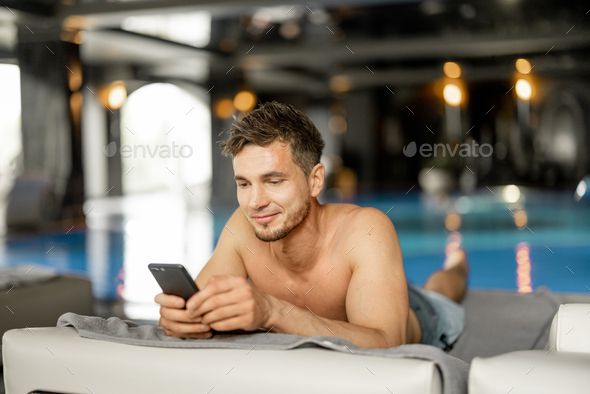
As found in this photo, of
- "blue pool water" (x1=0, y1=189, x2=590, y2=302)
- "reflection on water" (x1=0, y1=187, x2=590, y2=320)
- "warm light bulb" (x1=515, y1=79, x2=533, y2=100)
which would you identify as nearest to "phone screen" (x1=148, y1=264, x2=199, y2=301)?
"reflection on water" (x1=0, y1=187, x2=590, y2=320)

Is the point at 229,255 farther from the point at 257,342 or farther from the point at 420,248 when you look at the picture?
the point at 420,248

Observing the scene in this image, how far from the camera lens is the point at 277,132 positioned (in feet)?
4.10

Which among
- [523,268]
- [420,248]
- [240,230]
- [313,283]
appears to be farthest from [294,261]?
[420,248]

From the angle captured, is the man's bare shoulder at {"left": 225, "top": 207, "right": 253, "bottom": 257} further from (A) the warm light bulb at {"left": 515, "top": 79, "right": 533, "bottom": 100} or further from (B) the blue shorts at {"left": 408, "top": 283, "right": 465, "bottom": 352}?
(A) the warm light bulb at {"left": 515, "top": 79, "right": 533, "bottom": 100}

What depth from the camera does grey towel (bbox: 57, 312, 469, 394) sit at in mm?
783

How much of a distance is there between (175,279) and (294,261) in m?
0.61

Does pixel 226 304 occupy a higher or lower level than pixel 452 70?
lower

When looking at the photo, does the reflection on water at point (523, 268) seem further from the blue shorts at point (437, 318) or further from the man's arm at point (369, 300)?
the man's arm at point (369, 300)

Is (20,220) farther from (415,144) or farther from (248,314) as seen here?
(415,144)

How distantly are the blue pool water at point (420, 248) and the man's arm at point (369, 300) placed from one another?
2.40 metres

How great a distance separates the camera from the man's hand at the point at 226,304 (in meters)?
0.90

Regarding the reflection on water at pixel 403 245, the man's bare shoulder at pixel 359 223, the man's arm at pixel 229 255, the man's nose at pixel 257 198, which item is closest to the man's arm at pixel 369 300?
the man's bare shoulder at pixel 359 223

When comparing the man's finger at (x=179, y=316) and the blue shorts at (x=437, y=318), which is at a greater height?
the man's finger at (x=179, y=316)

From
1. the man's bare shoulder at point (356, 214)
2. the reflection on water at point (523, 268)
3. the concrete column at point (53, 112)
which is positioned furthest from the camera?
the concrete column at point (53, 112)
